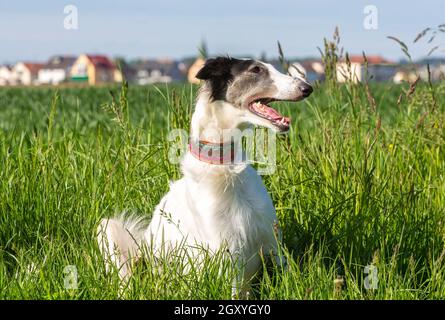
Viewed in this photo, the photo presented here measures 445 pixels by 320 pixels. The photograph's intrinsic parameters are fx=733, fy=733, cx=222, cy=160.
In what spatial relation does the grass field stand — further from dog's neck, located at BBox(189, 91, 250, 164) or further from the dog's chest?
dog's neck, located at BBox(189, 91, 250, 164)

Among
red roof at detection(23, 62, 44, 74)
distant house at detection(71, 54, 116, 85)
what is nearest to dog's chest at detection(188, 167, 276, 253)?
distant house at detection(71, 54, 116, 85)

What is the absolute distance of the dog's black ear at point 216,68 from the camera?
4.16 m

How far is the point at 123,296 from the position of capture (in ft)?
12.7

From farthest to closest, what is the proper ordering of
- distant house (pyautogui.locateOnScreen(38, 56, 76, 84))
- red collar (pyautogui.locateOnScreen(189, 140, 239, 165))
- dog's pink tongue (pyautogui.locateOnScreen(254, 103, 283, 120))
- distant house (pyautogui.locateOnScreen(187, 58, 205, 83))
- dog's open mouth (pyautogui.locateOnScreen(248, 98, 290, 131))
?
distant house (pyautogui.locateOnScreen(38, 56, 76, 84)) < distant house (pyautogui.locateOnScreen(187, 58, 205, 83)) < red collar (pyautogui.locateOnScreen(189, 140, 239, 165)) < dog's pink tongue (pyautogui.locateOnScreen(254, 103, 283, 120)) < dog's open mouth (pyautogui.locateOnScreen(248, 98, 290, 131))

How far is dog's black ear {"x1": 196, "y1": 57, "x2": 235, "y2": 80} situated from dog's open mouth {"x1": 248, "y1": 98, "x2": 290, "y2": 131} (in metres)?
0.26

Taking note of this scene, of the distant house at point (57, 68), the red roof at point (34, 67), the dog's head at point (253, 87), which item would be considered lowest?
the red roof at point (34, 67)

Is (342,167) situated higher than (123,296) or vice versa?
(342,167)

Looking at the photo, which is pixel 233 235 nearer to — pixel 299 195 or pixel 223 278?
pixel 223 278

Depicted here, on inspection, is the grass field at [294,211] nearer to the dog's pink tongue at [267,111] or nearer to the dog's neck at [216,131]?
the dog's neck at [216,131]

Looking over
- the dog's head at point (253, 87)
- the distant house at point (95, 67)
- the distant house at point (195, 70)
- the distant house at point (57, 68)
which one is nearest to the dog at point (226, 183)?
the dog's head at point (253, 87)

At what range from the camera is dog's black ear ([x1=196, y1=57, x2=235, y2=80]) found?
13.6 feet

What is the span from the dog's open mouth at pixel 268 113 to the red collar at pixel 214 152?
0.75ft
